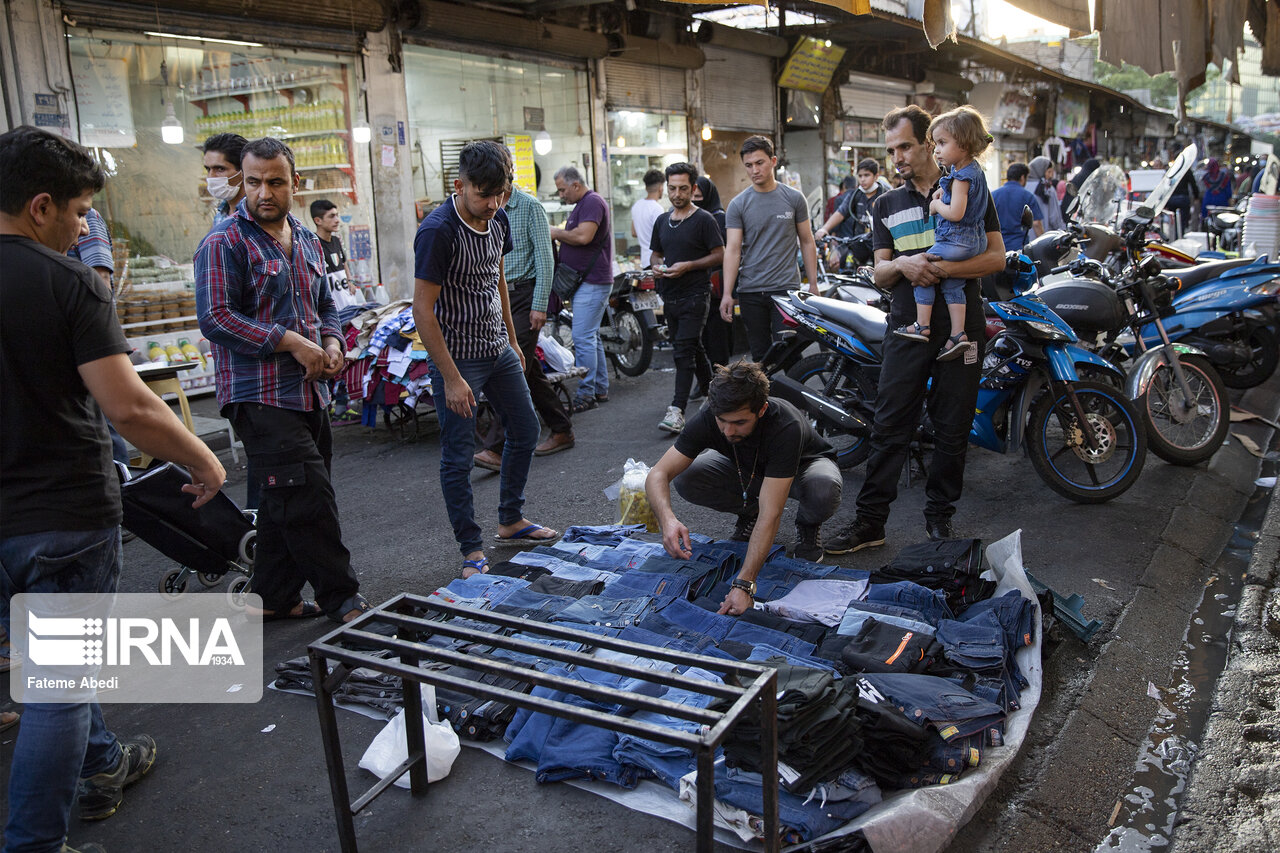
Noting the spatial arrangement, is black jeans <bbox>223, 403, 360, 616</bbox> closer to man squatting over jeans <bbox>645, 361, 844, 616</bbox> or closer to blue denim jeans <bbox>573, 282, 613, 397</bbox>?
man squatting over jeans <bbox>645, 361, 844, 616</bbox>

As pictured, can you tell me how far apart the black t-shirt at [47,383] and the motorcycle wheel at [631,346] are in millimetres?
7144

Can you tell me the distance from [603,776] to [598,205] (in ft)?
18.2

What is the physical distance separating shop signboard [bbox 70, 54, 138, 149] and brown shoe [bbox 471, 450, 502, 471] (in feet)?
16.0

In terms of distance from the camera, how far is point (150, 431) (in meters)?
2.46

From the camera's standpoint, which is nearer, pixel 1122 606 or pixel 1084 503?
pixel 1122 606

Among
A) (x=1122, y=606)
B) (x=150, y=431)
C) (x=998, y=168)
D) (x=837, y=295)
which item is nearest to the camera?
(x=150, y=431)

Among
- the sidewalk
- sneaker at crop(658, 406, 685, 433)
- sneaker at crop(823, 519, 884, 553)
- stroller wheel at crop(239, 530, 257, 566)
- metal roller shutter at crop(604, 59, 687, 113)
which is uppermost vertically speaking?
metal roller shutter at crop(604, 59, 687, 113)

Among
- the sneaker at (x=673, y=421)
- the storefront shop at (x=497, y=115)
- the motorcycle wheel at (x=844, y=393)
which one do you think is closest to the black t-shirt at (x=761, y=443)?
the motorcycle wheel at (x=844, y=393)

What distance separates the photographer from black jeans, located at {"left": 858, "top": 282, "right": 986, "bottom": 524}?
457 cm

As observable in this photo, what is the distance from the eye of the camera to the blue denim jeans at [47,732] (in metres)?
2.32

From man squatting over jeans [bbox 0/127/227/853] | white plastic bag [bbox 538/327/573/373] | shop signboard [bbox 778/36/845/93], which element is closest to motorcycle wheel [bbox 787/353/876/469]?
white plastic bag [bbox 538/327/573/373]

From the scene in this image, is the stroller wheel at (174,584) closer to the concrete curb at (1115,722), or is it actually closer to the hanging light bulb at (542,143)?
the concrete curb at (1115,722)

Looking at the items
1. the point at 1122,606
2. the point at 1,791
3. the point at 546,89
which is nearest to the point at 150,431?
the point at 1,791

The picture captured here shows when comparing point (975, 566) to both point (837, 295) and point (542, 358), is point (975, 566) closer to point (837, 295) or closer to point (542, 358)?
point (837, 295)
